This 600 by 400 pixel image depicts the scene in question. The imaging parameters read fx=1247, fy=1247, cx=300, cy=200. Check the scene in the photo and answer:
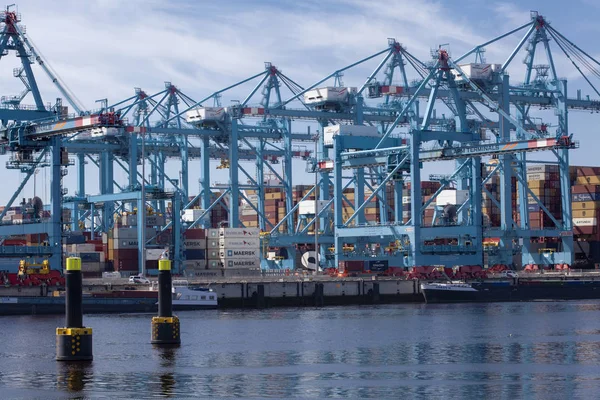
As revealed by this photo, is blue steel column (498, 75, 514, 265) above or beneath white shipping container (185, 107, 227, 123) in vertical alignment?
beneath

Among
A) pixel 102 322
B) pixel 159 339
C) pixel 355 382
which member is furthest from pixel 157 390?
pixel 102 322

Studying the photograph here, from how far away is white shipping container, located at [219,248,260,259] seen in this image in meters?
104

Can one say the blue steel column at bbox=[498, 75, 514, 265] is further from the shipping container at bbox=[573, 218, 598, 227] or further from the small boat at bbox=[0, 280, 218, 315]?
the small boat at bbox=[0, 280, 218, 315]

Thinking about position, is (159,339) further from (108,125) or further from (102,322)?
(108,125)

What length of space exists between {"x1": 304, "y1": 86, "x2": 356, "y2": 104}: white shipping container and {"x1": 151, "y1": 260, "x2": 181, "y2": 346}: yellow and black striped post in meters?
58.9

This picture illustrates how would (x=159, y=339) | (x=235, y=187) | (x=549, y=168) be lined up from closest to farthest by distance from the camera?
(x=159, y=339) → (x=235, y=187) → (x=549, y=168)

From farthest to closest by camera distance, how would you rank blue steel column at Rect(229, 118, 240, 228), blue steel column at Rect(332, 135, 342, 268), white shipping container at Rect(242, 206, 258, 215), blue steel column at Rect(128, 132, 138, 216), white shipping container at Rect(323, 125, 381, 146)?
white shipping container at Rect(242, 206, 258, 215), blue steel column at Rect(128, 132, 138, 216), blue steel column at Rect(229, 118, 240, 228), white shipping container at Rect(323, 125, 381, 146), blue steel column at Rect(332, 135, 342, 268)

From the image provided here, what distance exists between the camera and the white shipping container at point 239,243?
341 ft

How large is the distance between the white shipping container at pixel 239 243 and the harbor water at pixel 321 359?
32430 millimetres

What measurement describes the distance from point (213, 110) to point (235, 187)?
24.5ft

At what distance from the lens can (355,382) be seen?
38.8 m

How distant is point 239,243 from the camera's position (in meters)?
104

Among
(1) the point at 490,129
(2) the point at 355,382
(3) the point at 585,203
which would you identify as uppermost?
(1) the point at 490,129

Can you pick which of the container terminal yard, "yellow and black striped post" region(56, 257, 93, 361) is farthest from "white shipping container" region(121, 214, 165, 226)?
"yellow and black striped post" region(56, 257, 93, 361)
